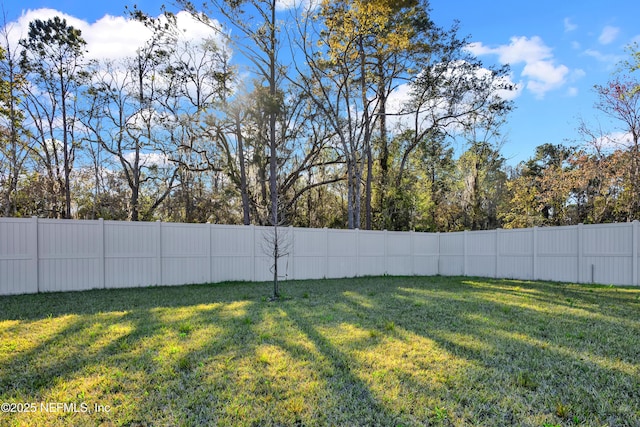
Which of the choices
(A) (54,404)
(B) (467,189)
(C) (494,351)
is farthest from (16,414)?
(B) (467,189)

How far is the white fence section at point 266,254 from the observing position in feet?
22.4

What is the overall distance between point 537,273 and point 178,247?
9.69 m

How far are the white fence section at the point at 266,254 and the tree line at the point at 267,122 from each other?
201 cm

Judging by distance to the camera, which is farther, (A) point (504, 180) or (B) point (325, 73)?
(A) point (504, 180)

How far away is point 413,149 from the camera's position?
58.3 feet

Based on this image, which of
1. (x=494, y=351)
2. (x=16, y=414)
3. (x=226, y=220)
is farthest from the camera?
(x=226, y=220)

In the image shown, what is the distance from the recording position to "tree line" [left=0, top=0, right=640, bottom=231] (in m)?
12.1

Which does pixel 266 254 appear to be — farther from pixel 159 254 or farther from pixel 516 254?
pixel 516 254

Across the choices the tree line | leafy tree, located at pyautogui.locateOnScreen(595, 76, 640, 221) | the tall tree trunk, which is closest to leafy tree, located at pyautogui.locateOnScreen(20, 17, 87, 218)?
the tree line

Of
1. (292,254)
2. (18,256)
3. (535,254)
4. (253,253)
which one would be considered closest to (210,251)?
(253,253)

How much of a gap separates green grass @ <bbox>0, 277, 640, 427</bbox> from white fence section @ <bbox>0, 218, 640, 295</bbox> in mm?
1692

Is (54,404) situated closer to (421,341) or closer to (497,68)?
(421,341)

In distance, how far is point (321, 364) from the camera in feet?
9.80

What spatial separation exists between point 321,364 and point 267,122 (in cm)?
1171
